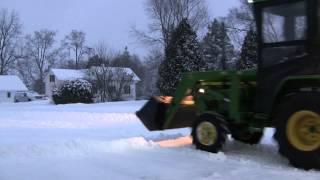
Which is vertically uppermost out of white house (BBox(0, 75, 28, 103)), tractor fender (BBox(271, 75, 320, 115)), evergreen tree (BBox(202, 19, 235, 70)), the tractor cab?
evergreen tree (BBox(202, 19, 235, 70))

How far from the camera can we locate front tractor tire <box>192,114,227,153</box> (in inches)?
404

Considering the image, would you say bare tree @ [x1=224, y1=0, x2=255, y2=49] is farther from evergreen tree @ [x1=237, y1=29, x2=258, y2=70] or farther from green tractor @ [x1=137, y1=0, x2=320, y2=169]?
green tractor @ [x1=137, y1=0, x2=320, y2=169]

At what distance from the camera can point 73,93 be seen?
130 feet

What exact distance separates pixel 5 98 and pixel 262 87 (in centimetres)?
7718

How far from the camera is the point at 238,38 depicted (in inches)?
2146

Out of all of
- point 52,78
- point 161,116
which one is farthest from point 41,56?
point 161,116

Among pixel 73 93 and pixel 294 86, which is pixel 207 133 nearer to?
pixel 294 86

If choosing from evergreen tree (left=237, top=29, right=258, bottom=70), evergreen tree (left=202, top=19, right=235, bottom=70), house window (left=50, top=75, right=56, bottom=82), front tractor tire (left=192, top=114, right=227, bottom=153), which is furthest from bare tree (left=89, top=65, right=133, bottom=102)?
front tractor tire (left=192, top=114, right=227, bottom=153)

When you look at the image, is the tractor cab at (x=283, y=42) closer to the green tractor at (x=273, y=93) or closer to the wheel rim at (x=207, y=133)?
the green tractor at (x=273, y=93)

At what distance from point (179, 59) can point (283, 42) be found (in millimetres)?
25263

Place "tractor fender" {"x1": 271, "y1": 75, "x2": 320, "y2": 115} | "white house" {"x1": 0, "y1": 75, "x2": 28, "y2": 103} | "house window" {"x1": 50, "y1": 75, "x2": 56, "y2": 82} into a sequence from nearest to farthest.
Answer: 1. "tractor fender" {"x1": 271, "y1": 75, "x2": 320, "y2": 115}
2. "white house" {"x1": 0, "y1": 75, "x2": 28, "y2": 103}
3. "house window" {"x1": 50, "y1": 75, "x2": 56, "y2": 82}

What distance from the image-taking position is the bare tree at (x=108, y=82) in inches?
1913

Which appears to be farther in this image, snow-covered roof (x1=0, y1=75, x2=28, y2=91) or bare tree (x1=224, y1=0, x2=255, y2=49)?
snow-covered roof (x1=0, y1=75, x2=28, y2=91)

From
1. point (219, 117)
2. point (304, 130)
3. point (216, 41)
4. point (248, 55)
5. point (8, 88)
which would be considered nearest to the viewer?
point (304, 130)
